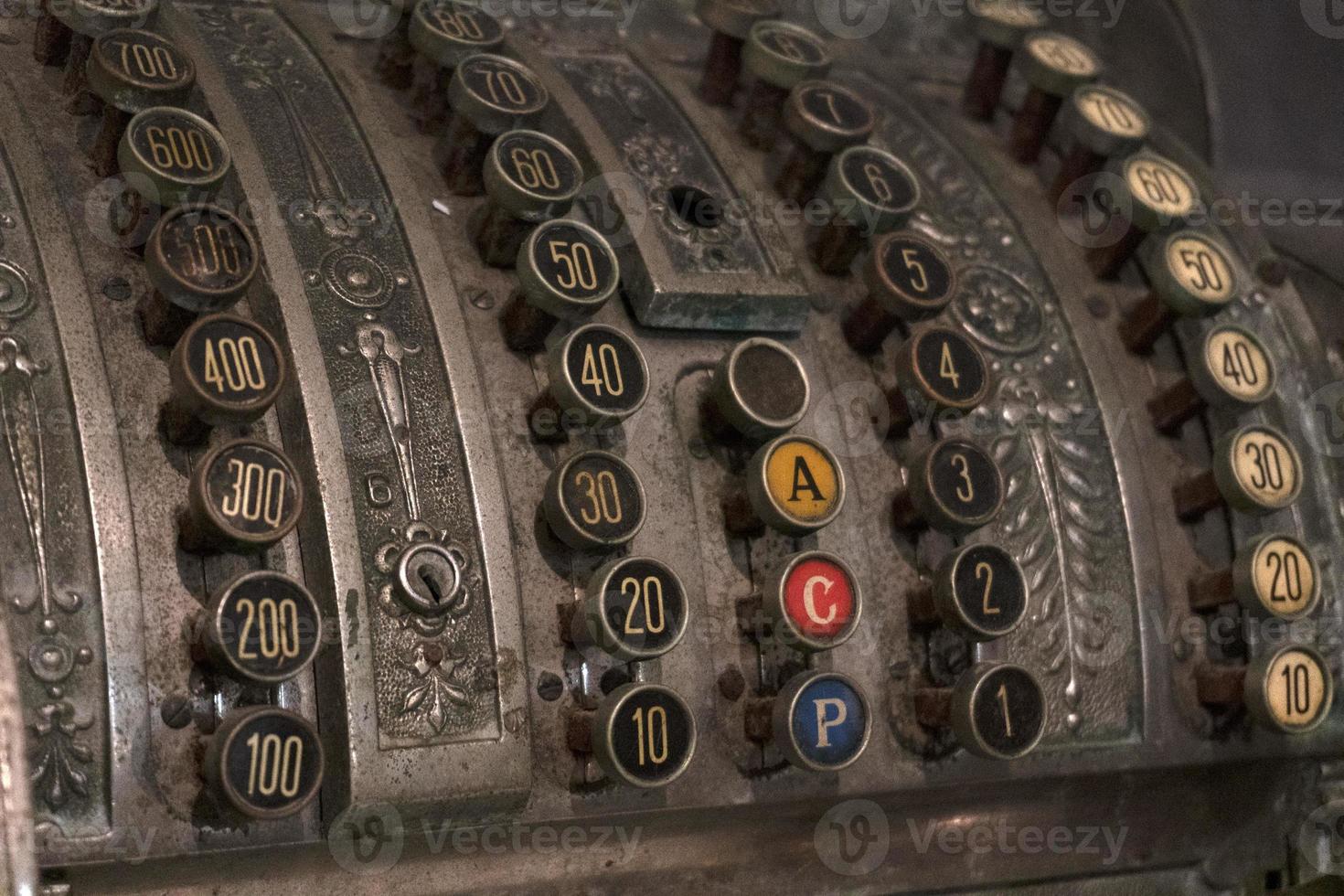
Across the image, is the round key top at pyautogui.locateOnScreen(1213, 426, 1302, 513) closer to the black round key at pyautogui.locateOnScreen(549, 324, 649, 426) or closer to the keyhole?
the black round key at pyautogui.locateOnScreen(549, 324, 649, 426)

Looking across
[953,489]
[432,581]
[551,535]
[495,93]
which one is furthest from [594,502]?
[495,93]

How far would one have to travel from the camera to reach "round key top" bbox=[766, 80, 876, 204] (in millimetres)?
2133

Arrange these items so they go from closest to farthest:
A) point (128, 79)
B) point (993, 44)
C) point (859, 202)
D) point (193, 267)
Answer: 1. point (193, 267)
2. point (128, 79)
3. point (859, 202)
4. point (993, 44)

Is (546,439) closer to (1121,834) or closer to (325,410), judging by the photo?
(325,410)

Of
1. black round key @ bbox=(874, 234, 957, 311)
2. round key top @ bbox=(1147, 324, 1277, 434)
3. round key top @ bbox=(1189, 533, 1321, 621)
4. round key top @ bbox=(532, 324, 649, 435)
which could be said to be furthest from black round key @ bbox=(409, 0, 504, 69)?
round key top @ bbox=(1189, 533, 1321, 621)

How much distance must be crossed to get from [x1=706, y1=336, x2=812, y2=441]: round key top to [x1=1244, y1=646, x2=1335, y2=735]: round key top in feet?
2.22

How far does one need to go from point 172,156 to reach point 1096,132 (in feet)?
4.26

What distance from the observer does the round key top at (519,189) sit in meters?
1.86

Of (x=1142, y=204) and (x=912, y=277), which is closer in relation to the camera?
(x=912, y=277)

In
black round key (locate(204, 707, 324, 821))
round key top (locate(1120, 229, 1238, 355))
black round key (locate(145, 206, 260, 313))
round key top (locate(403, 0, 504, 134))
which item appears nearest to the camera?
black round key (locate(204, 707, 324, 821))

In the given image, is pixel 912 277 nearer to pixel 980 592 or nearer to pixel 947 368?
pixel 947 368

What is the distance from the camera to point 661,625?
66.9 inches

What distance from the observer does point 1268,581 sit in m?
2.05

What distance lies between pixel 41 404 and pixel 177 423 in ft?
0.43
